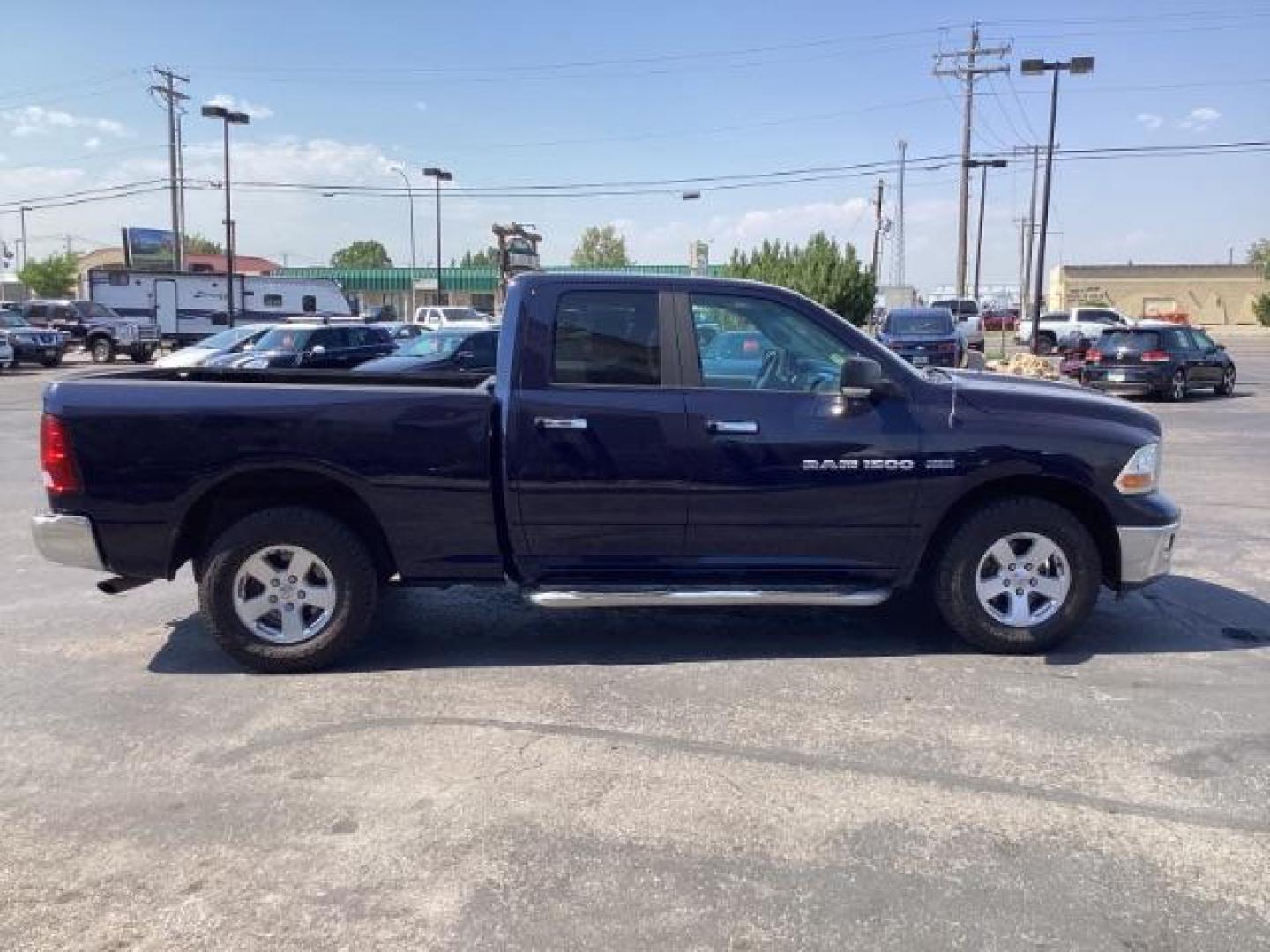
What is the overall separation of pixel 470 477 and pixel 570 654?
1095mm

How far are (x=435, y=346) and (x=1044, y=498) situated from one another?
13.0m

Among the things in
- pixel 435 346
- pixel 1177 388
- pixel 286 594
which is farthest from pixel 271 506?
pixel 1177 388

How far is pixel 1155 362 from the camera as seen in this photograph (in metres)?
21.3

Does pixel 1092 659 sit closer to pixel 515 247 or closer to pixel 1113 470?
pixel 1113 470

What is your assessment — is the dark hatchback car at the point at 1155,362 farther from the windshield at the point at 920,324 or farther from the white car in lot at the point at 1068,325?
the white car in lot at the point at 1068,325

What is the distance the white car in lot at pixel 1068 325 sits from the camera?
40.5 meters

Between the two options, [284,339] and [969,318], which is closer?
[284,339]

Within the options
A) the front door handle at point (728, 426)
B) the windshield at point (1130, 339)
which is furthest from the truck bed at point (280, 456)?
the windshield at point (1130, 339)

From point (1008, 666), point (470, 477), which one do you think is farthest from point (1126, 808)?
point (470, 477)

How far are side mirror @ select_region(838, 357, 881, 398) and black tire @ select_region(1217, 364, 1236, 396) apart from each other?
20.9 m

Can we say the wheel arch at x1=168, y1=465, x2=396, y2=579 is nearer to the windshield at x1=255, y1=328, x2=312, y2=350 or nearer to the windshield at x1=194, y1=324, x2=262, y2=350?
the windshield at x1=255, y1=328, x2=312, y2=350

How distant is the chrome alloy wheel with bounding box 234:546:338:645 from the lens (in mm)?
5086

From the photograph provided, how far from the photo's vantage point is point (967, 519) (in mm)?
5273

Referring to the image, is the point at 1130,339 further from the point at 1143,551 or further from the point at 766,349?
the point at 766,349
